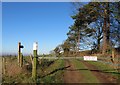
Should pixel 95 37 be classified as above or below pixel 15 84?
above

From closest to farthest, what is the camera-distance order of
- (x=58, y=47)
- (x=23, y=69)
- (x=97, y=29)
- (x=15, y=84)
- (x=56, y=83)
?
(x=56, y=83), (x=15, y=84), (x=23, y=69), (x=97, y=29), (x=58, y=47)

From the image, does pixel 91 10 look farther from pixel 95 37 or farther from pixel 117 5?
pixel 95 37

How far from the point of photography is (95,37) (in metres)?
56.7

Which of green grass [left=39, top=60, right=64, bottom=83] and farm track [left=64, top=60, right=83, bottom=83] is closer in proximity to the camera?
green grass [left=39, top=60, right=64, bottom=83]

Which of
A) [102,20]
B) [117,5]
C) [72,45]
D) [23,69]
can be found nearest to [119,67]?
[23,69]

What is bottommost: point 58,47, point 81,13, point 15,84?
point 15,84

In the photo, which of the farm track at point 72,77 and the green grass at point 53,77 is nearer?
the green grass at point 53,77

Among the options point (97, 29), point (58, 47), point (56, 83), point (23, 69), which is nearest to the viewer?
point (56, 83)

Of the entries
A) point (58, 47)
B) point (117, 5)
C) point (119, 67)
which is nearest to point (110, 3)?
point (117, 5)

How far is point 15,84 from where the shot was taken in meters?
14.9

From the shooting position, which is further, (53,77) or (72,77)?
(72,77)

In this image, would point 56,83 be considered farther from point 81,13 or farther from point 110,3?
point 81,13

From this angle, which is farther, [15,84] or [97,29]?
[97,29]

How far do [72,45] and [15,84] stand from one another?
189 ft
